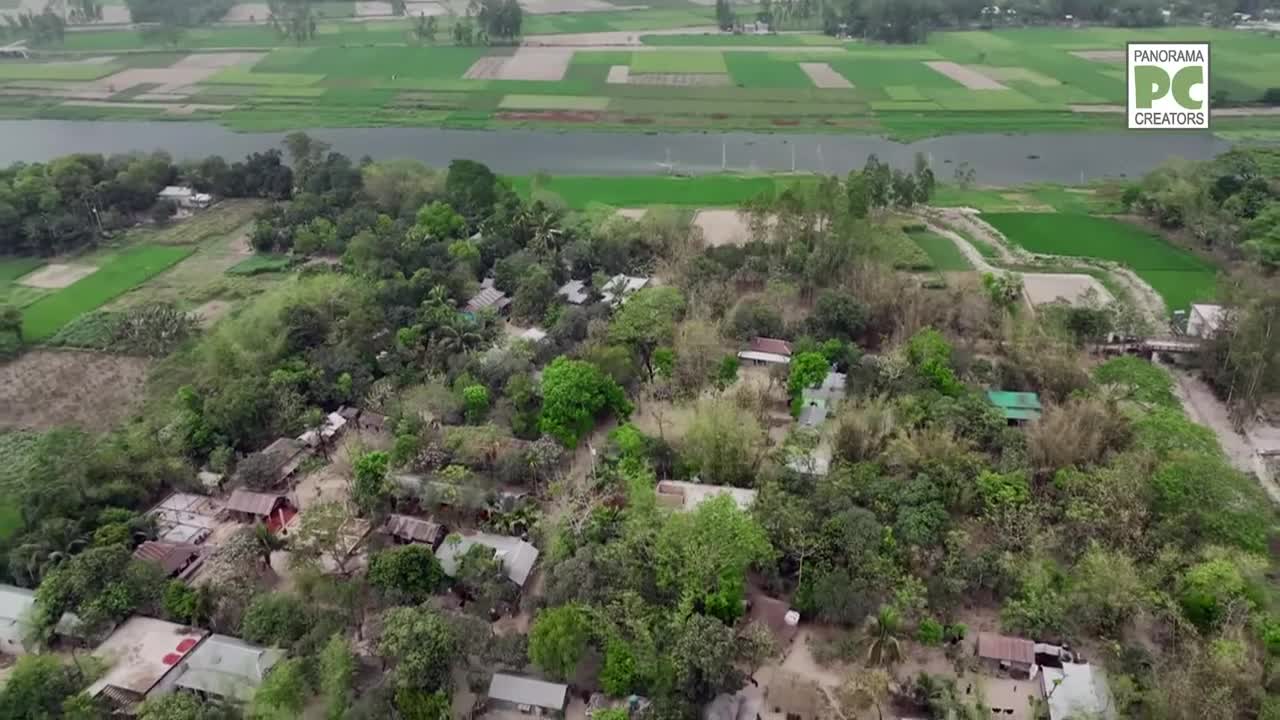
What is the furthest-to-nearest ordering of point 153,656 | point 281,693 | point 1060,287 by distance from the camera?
point 1060,287 → point 153,656 → point 281,693

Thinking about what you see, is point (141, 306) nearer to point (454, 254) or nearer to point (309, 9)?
point (454, 254)

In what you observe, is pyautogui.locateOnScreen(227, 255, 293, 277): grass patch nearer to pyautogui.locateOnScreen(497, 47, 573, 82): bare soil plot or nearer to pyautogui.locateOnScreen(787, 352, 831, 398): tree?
pyautogui.locateOnScreen(787, 352, 831, 398): tree

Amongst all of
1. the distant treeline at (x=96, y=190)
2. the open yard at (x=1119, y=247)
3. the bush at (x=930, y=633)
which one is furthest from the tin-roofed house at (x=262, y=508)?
the open yard at (x=1119, y=247)

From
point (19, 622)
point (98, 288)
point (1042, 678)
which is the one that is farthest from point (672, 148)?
point (19, 622)

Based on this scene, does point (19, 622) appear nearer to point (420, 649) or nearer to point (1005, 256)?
point (420, 649)

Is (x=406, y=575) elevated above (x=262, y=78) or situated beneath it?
situated beneath

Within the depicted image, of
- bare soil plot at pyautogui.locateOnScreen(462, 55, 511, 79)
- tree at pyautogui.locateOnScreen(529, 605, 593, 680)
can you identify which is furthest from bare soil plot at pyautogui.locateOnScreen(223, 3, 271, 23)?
tree at pyautogui.locateOnScreen(529, 605, 593, 680)

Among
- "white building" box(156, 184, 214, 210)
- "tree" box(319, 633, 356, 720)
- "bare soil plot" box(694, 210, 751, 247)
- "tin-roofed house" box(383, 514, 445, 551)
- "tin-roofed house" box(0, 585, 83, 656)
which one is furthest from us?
"white building" box(156, 184, 214, 210)
